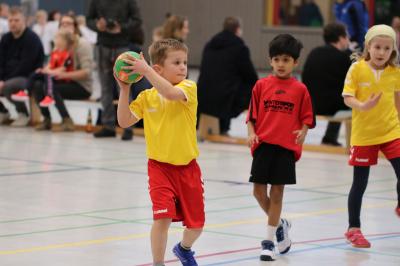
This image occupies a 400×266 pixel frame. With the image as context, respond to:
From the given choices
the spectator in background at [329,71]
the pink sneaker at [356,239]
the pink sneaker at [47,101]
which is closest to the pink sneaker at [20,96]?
the pink sneaker at [47,101]

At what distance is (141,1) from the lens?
37.5 metres

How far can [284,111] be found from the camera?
7184 mm

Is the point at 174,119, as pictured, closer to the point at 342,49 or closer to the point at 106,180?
the point at 106,180

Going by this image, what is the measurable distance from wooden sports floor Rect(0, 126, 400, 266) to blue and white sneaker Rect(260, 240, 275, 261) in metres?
0.06

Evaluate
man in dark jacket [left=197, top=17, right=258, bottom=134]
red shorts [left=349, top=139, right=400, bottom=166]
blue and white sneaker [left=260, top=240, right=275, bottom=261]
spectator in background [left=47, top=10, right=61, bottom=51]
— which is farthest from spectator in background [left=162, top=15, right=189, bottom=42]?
spectator in background [left=47, top=10, right=61, bottom=51]

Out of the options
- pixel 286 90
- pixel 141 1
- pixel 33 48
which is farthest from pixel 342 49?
pixel 141 1

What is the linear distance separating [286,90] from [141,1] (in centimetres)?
3079

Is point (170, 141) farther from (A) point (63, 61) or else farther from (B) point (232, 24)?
(A) point (63, 61)

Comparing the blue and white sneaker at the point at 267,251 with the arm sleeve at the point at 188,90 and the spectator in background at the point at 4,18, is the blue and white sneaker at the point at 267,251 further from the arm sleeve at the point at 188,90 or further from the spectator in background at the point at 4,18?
the spectator in background at the point at 4,18

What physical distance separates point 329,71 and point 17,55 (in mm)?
5214

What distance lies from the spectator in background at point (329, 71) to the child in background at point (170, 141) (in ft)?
27.4

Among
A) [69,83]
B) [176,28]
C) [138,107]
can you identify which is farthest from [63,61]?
[138,107]

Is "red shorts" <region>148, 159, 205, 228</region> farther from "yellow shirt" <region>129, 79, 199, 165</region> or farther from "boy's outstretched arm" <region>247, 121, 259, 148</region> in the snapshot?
"boy's outstretched arm" <region>247, 121, 259, 148</region>

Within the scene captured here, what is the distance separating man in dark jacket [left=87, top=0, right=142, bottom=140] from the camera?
590 inches
